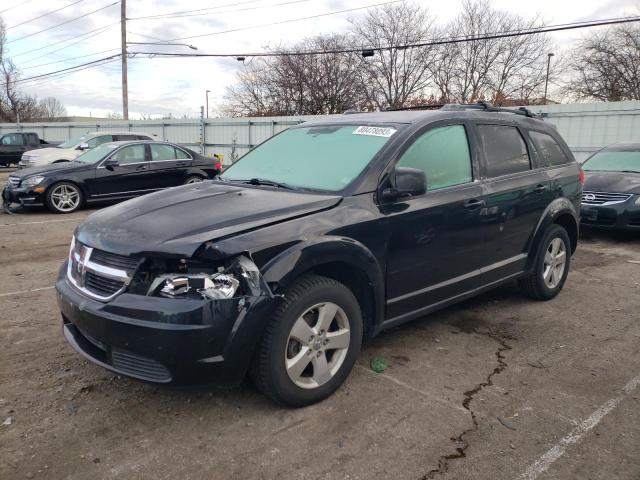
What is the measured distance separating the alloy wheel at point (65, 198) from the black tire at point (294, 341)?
923 cm

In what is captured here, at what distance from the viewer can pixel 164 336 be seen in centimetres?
262

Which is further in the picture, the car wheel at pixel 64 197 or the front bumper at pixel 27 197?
the car wheel at pixel 64 197

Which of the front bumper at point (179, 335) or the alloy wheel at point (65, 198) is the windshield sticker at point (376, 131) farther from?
the alloy wheel at point (65, 198)

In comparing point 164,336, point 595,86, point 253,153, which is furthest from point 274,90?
point 164,336

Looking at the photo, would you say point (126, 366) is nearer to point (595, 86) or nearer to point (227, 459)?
point (227, 459)

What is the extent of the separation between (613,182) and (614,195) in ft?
1.03

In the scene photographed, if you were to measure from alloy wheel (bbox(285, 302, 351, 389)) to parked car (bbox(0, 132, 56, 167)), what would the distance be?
24506 mm

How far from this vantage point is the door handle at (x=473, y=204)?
4006mm

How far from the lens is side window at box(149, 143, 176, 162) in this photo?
11.8m

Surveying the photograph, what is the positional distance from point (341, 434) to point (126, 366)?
1.23 meters

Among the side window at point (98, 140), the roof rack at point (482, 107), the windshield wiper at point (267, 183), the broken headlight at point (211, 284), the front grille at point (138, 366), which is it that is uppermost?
the roof rack at point (482, 107)

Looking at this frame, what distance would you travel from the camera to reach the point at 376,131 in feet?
12.6

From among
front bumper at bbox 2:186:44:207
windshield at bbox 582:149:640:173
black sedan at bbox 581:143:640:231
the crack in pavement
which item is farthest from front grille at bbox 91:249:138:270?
windshield at bbox 582:149:640:173

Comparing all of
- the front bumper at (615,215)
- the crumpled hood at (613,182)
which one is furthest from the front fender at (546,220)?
the crumpled hood at (613,182)
